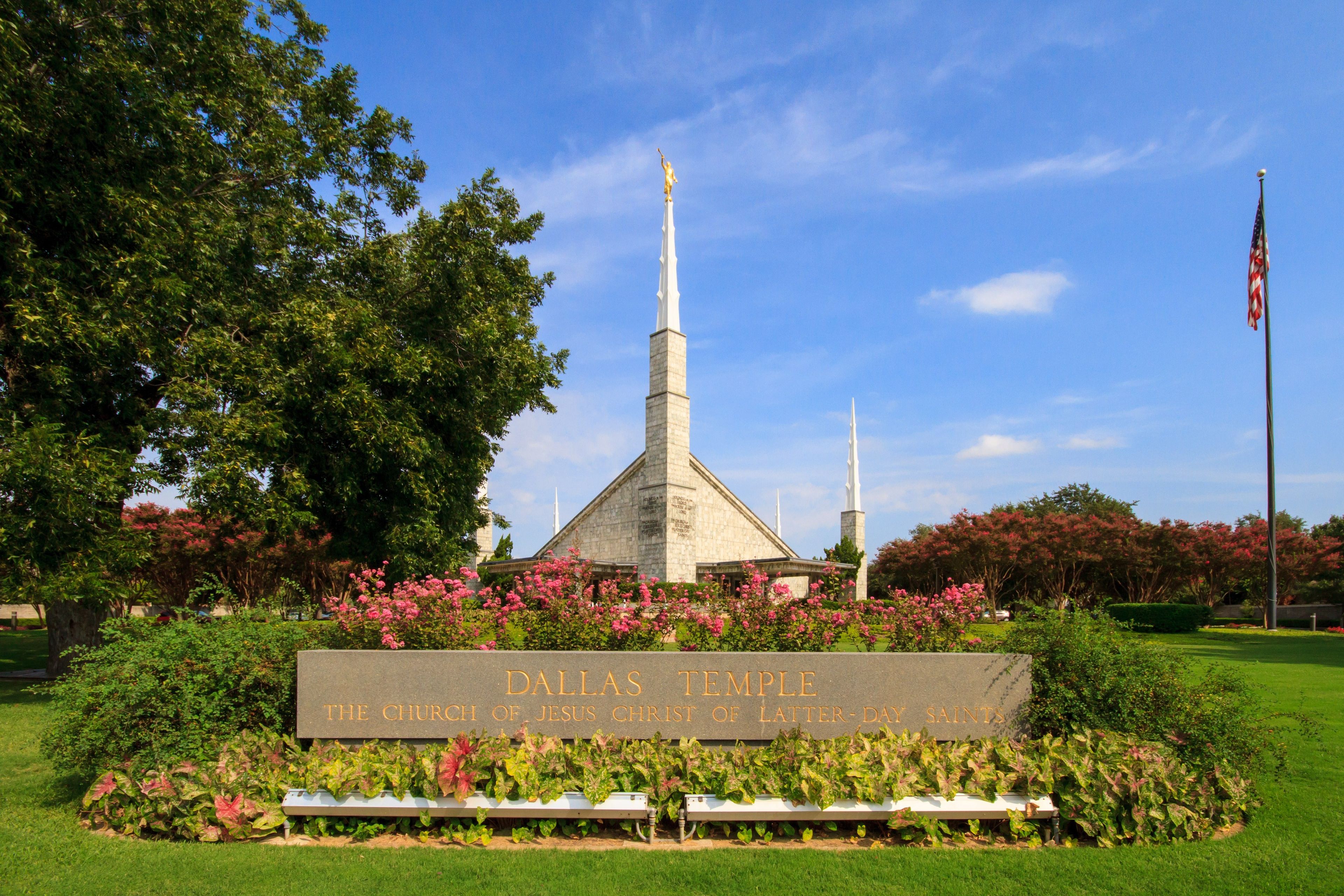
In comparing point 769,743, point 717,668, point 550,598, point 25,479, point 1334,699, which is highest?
point 25,479

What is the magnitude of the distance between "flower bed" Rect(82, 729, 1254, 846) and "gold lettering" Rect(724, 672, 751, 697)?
63 cm

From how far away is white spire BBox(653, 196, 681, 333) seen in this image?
27453 millimetres

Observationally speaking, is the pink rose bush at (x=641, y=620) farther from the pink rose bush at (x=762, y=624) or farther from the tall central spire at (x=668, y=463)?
the tall central spire at (x=668, y=463)

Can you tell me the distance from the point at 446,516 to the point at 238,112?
26.7 feet

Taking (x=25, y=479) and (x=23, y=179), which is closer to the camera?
(x=25, y=479)

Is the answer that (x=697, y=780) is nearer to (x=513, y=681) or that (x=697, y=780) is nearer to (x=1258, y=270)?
(x=513, y=681)

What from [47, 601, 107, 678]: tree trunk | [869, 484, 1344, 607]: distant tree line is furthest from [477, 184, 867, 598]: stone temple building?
[47, 601, 107, 678]: tree trunk

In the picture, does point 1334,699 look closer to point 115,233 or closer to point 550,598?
point 550,598

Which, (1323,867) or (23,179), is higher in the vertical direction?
(23,179)

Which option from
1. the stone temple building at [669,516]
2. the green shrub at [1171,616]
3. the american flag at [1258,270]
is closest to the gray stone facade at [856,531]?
the stone temple building at [669,516]

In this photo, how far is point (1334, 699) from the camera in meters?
10.6

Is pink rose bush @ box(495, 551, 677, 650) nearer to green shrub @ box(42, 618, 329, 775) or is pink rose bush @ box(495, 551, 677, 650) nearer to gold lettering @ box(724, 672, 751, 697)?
gold lettering @ box(724, 672, 751, 697)

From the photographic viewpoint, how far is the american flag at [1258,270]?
24.6 m

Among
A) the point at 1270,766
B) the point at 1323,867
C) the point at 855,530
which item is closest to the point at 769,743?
the point at 1323,867
